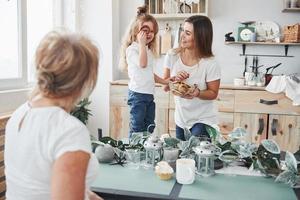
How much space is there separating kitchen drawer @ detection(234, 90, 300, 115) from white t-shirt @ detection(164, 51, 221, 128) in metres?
1.32

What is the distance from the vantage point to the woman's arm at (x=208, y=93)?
2.08 metres

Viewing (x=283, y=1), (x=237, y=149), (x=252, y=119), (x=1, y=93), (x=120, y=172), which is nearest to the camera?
(x=120, y=172)

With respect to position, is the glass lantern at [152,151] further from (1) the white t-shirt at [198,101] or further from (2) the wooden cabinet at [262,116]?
(2) the wooden cabinet at [262,116]

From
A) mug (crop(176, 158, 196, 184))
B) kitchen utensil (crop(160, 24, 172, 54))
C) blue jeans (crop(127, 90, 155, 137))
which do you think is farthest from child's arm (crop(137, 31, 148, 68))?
kitchen utensil (crop(160, 24, 172, 54))

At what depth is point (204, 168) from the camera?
1.55 m

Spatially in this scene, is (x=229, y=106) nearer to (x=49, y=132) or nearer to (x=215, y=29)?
(x=215, y=29)

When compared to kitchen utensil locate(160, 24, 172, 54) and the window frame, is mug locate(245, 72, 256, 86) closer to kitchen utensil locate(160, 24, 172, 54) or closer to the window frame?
kitchen utensil locate(160, 24, 172, 54)

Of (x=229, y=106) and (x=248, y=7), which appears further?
(x=248, y=7)

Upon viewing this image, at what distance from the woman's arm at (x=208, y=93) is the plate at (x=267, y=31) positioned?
1.86 metres

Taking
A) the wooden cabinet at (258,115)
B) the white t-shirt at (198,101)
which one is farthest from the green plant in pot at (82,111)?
A: the white t-shirt at (198,101)

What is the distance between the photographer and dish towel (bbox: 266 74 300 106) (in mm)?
3305


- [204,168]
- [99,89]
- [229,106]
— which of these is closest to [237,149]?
[204,168]

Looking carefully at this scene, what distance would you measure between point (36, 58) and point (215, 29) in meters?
3.28

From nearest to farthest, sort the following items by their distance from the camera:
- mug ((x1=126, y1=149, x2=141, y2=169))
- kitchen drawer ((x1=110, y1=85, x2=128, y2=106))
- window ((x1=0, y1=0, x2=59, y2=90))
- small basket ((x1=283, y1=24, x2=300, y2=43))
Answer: mug ((x1=126, y1=149, x2=141, y2=169)) < window ((x1=0, y1=0, x2=59, y2=90)) < small basket ((x1=283, y1=24, x2=300, y2=43)) < kitchen drawer ((x1=110, y1=85, x2=128, y2=106))
